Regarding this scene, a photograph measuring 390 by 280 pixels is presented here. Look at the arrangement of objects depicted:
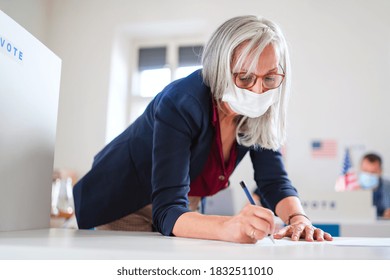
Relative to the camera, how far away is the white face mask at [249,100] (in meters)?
0.95

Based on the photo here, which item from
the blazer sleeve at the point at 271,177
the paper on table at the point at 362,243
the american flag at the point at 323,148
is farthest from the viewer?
the american flag at the point at 323,148

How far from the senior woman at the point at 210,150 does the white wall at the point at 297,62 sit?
2806 millimetres

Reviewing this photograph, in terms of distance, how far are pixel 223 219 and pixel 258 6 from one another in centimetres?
375

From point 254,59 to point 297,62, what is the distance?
3.24 m

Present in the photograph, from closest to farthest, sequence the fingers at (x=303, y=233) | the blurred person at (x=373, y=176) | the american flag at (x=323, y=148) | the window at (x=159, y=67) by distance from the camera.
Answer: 1. the fingers at (x=303, y=233)
2. the blurred person at (x=373, y=176)
3. the american flag at (x=323, y=148)
4. the window at (x=159, y=67)

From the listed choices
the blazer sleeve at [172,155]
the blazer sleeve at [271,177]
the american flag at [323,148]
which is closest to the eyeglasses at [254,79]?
the blazer sleeve at [172,155]

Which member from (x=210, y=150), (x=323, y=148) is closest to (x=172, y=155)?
(x=210, y=150)

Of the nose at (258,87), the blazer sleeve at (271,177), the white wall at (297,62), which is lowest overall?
the blazer sleeve at (271,177)

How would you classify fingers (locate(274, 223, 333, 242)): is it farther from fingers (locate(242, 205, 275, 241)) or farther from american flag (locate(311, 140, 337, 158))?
american flag (locate(311, 140, 337, 158))

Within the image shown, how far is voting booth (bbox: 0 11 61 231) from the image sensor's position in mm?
825

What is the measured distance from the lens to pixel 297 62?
3.96 m

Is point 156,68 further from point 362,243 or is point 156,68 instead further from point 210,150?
point 362,243

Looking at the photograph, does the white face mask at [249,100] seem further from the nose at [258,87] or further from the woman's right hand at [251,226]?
the woman's right hand at [251,226]

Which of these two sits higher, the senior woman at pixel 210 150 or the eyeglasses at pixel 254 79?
A: the eyeglasses at pixel 254 79
